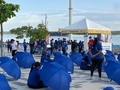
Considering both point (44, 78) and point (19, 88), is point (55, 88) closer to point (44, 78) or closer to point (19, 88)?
point (44, 78)

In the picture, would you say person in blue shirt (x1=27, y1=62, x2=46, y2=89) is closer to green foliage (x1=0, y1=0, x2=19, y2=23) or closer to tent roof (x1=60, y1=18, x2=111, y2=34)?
green foliage (x1=0, y1=0, x2=19, y2=23)

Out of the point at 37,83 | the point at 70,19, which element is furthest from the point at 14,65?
the point at 70,19

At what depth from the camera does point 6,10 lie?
76.8ft

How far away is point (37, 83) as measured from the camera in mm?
11180

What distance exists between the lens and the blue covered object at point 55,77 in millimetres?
10078

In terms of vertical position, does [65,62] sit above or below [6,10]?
below

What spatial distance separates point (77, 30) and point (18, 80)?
14385mm

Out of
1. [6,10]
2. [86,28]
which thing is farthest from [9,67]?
[86,28]

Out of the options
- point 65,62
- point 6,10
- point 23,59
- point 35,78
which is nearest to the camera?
point 35,78

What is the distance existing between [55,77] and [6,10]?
14.2 meters

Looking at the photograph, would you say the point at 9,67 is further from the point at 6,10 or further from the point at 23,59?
the point at 6,10

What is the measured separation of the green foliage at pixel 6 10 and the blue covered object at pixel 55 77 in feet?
44.2

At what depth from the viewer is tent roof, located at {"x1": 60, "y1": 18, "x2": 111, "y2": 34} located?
26.5m

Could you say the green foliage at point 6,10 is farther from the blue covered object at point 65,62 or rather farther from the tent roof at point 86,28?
the blue covered object at point 65,62
